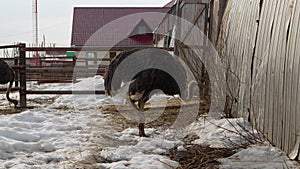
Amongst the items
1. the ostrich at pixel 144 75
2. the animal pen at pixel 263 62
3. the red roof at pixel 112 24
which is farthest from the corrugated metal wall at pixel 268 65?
the red roof at pixel 112 24

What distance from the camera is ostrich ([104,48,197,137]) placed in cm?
516

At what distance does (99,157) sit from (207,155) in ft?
3.88

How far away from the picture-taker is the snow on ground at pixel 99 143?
3.86m

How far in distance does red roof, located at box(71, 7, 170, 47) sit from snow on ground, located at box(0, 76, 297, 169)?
24646 millimetres

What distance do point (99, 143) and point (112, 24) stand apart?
29.1m

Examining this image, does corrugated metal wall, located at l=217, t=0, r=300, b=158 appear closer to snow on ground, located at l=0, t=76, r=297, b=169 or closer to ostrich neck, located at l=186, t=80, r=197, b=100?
snow on ground, located at l=0, t=76, r=297, b=169

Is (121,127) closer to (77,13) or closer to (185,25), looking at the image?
(185,25)

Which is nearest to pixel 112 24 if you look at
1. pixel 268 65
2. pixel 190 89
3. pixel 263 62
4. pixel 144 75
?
pixel 190 89

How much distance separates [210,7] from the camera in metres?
7.44

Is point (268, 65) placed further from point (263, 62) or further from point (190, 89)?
point (190, 89)

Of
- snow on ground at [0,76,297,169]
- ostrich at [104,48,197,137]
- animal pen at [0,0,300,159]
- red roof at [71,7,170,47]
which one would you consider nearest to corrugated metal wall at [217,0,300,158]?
animal pen at [0,0,300,159]

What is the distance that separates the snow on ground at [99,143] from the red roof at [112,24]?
2465 centimetres

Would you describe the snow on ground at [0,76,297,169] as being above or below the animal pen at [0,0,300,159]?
below

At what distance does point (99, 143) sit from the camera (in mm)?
4840
